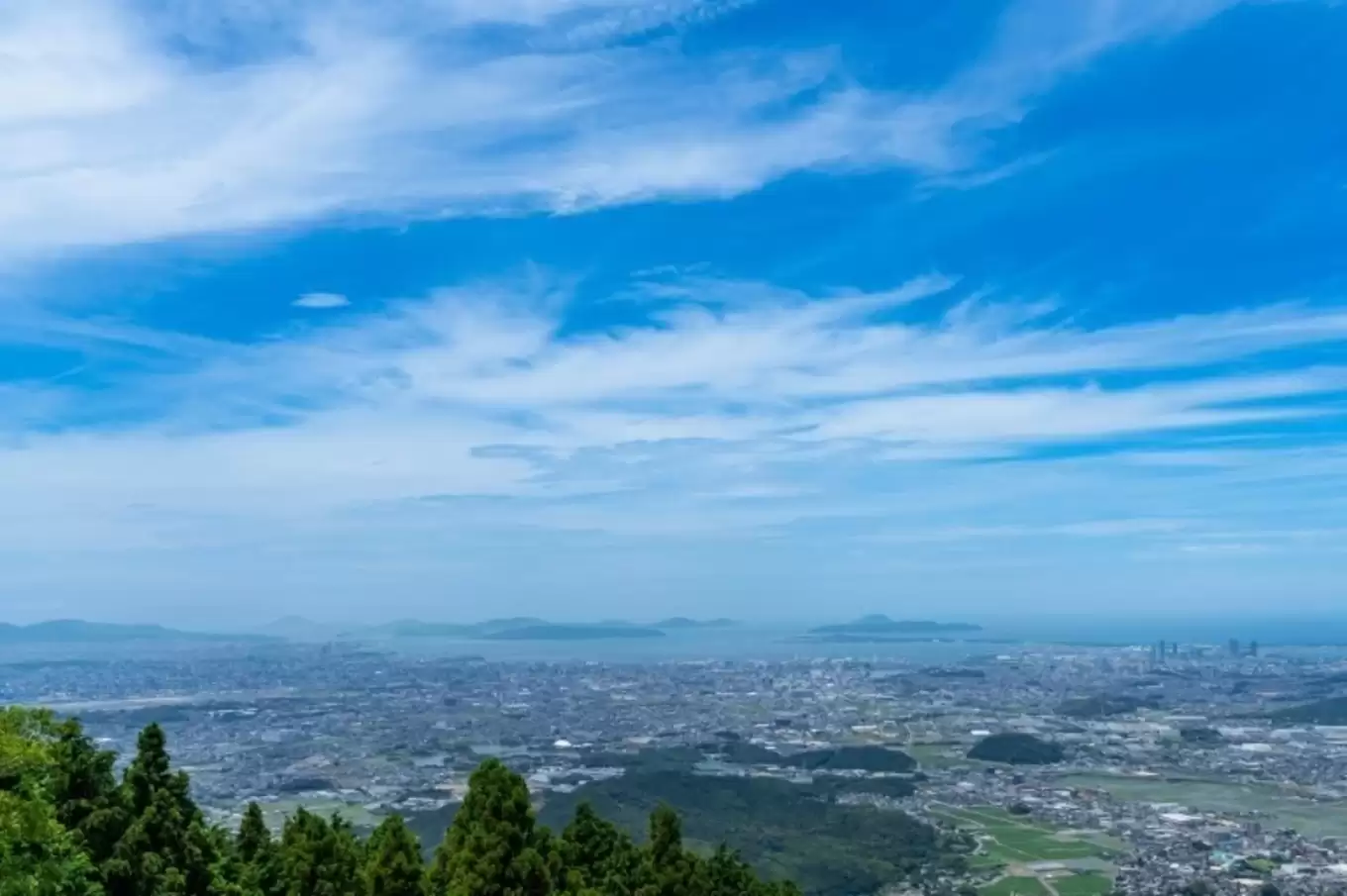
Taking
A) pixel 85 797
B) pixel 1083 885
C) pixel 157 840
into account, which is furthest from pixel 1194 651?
pixel 85 797

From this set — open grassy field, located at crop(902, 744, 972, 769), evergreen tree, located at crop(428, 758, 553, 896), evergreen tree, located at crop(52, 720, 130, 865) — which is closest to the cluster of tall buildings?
open grassy field, located at crop(902, 744, 972, 769)

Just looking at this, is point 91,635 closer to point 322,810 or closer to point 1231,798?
point 322,810

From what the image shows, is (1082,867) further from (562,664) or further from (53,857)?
(562,664)

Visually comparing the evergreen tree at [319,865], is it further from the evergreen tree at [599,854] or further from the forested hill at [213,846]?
the evergreen tree at [599,854]

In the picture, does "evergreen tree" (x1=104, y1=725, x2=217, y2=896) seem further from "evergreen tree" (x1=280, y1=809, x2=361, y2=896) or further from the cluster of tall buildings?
the cluster of tall buildings

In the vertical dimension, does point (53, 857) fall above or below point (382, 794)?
above

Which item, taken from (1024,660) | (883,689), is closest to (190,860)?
(883,689)

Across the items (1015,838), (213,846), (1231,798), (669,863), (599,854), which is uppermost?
(213,846)
